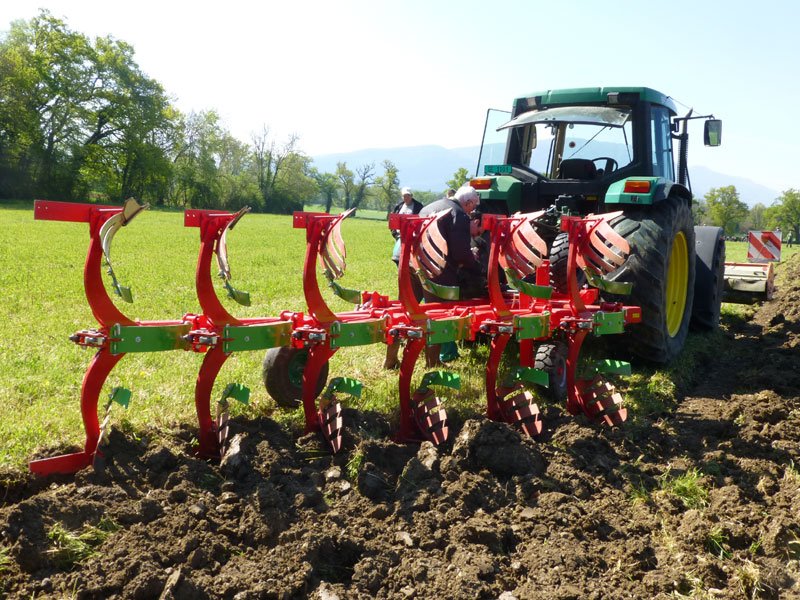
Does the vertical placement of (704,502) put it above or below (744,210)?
below

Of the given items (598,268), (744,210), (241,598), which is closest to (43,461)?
(241,598)

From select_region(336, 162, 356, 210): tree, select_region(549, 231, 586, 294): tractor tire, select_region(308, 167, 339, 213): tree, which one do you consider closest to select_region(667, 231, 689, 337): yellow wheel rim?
select_region(549, 231, 586, 294): tractor tire

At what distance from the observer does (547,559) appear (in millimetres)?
2592

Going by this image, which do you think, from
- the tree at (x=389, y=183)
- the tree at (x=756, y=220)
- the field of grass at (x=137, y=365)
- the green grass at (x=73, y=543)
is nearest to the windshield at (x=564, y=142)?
the field of grass at (x=137, y=365)

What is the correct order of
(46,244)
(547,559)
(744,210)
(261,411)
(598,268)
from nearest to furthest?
(547,559) → (261,411) → (598,268) → (46,244) → (744,210)

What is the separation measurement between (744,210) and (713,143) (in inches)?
2746

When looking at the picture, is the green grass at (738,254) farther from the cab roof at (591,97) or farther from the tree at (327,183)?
the tree at (327,183)

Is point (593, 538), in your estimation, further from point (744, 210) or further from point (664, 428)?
point (744, 210)

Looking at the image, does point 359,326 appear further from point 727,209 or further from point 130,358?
point 727,209

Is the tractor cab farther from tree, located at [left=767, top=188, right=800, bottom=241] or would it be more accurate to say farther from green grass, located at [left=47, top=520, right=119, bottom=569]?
tree, located at [left=767, top=188, right=800, bottom=241]

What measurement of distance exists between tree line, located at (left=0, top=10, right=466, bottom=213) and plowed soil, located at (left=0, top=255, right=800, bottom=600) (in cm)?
4621

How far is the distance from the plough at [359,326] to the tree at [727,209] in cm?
6920

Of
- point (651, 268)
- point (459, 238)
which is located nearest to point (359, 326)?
point (459, 238)

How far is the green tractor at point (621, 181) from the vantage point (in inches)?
205
